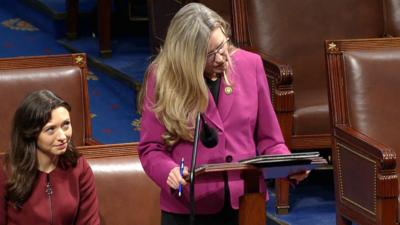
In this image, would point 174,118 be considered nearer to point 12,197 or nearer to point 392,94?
point 12,197

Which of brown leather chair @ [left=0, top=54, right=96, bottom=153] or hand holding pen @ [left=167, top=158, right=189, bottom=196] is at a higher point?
brown leather chair @ [left=0, top=54, right=96, bottom=153]

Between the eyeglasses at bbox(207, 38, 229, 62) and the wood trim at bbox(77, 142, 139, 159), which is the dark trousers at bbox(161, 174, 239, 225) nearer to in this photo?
the eyeglasses at bbox(207, 38, 229, 62)

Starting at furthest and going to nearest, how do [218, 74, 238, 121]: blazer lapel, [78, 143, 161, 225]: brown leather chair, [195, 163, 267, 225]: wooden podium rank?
[78, 143, 161, 225]: brown leather chair < [218, 74, 238, 121]: blazer lapel < [195, 163, 267, 225]: wooden podium

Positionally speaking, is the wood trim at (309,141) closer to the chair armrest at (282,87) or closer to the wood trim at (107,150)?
the chair armrest at (282,87)

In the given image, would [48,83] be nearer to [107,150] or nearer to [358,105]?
[107,150]

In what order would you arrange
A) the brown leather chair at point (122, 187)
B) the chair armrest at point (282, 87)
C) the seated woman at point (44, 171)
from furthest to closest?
1. the chair armrest at point (282, 87)
2. the brown leather chair at point (122, 187)
3. the seated woman at point (44, 171)

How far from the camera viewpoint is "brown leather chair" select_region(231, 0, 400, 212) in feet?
9.77

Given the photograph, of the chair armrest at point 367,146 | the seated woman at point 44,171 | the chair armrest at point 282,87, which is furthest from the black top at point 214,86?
the chair armrest at point 282,87

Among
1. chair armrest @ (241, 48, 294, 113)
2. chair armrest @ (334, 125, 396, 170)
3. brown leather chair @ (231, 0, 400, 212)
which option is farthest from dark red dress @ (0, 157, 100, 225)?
brown leather chair @ (231, 0, 400, 212)

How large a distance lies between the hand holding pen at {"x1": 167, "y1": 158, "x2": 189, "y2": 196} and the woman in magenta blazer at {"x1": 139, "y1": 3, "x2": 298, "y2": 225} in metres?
0.04

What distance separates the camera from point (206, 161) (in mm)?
1665

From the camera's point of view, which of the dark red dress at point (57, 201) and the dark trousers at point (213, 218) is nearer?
the dark trousers at point (213, 218)

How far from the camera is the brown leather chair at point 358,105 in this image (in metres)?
2.41

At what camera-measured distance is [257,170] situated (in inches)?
60.7
